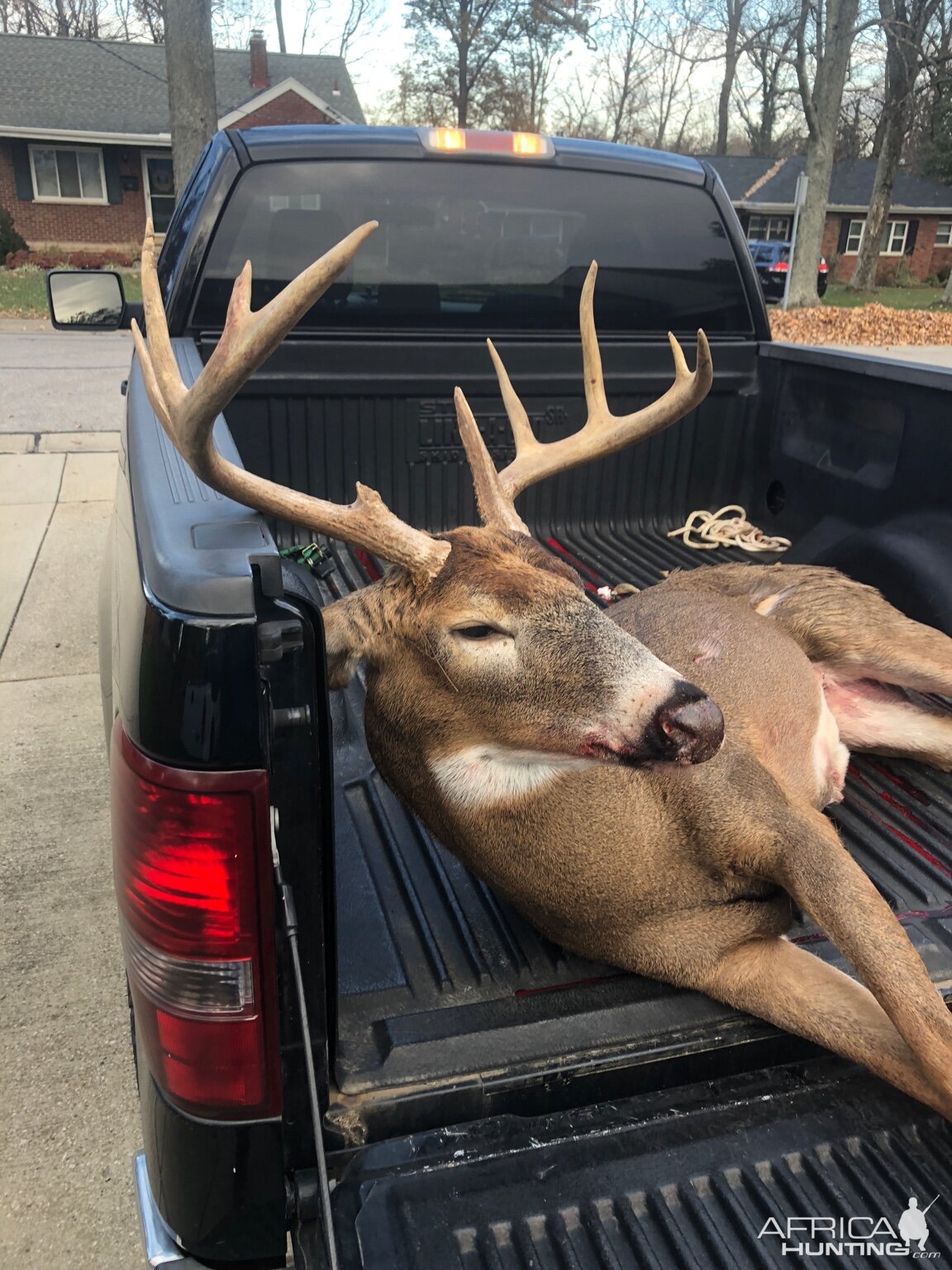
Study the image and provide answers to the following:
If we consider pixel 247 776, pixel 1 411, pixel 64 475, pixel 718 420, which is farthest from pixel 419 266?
pixel 1 411

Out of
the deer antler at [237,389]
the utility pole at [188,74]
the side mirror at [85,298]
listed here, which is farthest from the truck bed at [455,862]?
the utility pole at [188,74]

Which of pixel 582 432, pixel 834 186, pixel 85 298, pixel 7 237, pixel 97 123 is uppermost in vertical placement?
pixel 97 123

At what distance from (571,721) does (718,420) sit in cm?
273

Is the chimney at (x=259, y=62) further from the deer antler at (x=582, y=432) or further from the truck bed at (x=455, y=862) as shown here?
the deer antler at (x=582, y=432)

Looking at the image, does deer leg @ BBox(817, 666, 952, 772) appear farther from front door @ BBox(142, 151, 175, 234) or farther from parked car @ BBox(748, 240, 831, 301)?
front door @ BBox(142, 151, 175, 234)

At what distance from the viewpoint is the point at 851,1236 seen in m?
1.58

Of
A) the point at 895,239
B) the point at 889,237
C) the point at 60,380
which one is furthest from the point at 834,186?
the point at 60,380

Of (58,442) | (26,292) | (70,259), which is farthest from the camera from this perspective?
(70,259)

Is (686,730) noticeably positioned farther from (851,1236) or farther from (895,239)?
(895,239)

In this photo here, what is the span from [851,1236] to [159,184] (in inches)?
1440

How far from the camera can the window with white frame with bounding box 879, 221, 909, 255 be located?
4669 centimetres

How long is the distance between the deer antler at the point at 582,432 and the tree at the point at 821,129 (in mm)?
24312

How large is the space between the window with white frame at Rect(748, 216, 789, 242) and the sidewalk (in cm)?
4461

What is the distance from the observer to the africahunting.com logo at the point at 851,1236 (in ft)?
5.15
